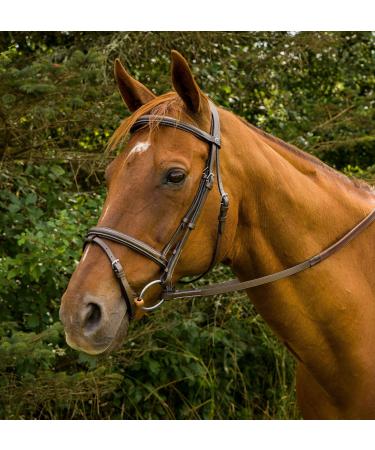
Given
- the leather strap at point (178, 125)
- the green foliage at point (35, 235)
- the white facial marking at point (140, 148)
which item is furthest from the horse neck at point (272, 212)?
the green foliage at point (35, 235)

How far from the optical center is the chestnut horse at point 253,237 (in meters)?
2.31

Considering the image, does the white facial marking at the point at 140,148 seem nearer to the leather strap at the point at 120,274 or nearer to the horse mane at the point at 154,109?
the horse mane at the point at 154,109

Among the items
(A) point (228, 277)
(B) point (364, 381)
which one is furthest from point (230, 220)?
(A) point (228, 277)

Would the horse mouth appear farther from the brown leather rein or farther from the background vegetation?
the background vegetation

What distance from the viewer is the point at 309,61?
705 cm

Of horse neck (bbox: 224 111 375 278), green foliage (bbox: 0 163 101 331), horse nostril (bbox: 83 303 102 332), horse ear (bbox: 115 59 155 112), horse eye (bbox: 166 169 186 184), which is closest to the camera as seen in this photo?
horse nostril (bbox: 83 303 102 332)

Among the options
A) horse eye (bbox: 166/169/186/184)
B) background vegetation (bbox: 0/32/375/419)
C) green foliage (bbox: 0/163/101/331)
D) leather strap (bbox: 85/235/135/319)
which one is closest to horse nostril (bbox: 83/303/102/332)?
leather strap (bbox: 85/235/135/319)

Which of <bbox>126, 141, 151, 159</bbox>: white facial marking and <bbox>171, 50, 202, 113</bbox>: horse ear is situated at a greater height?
<bbox>171, 50, 202, 113</bbox>: horse ear

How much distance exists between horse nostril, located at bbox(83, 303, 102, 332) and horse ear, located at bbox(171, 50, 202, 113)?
95 cm

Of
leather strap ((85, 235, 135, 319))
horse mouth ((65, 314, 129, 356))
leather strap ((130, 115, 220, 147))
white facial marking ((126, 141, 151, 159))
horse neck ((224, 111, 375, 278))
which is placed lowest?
horse mouth ((65, 314, 129, 356))

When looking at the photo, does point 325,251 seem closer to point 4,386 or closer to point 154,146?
point 154,146

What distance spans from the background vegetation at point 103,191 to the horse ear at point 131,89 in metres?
1.04

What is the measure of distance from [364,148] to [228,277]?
248 centimetres

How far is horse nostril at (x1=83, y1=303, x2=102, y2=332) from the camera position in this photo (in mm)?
2207
